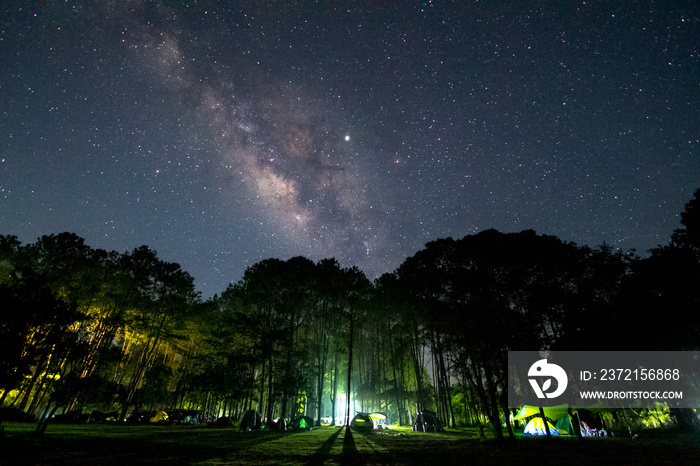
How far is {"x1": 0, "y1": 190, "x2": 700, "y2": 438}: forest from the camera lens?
12633mm

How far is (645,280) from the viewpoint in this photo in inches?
813

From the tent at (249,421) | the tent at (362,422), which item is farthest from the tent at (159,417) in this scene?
the tent at (362,422)

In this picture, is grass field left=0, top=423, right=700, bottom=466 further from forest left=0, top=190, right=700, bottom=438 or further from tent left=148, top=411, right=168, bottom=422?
tent left=148, top=411, right=168, bottom=422

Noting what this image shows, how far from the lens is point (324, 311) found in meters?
36.7

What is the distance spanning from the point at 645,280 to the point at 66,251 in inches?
1785

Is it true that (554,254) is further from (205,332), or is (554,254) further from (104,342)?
(104,342)

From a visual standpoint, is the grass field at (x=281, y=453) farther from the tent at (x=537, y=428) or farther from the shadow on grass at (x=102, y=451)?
the tent at (x=537, y=428)

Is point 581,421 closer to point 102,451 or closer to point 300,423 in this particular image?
point 300,423

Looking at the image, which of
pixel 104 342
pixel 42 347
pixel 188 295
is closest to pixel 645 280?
pixel 42 347

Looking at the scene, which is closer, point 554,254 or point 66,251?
point 554,254

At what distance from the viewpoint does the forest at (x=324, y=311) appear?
1263cm
